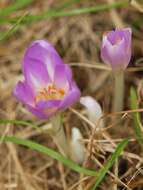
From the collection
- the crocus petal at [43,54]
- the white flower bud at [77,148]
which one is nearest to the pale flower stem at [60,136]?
the white flower bud at [77,148]

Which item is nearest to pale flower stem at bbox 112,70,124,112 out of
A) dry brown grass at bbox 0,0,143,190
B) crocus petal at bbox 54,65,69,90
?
dry brown grass at bbox 0,0,143,190

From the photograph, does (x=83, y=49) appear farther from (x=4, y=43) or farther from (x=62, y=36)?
(x=4, y=43)

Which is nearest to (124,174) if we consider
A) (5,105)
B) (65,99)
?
(65,99)

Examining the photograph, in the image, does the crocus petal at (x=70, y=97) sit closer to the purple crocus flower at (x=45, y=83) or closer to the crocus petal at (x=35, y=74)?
the purple crocus flower at (x=45, y=83)

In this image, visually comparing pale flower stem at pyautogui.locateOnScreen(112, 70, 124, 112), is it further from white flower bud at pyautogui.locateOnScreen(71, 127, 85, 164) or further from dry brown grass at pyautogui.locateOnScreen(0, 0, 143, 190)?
white flower bud at pyautogui.locateOnScreen(71, 127, 85, 164)

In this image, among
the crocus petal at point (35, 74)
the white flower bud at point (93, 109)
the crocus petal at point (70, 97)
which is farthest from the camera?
the white flower bud at point (93, 109)

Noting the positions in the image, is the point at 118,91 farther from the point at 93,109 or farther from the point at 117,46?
the point at 117,46
